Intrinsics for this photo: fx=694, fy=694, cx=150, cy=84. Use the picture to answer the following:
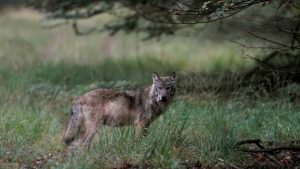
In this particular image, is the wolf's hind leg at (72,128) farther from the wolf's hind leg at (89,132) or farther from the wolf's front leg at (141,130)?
the wolf's front leg at (141,130)

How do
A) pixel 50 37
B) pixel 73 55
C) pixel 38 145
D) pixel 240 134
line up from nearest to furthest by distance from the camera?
pixel 38 145 → pixel 240 134 → pixel 73 55 → pixel 50 37

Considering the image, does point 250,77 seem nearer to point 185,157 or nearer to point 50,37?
point 185,157

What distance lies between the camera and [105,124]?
33.3 feet

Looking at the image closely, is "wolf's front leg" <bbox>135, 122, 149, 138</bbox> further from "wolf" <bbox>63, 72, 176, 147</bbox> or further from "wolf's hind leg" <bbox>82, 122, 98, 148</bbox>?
"wolf's hind leg" <bbox>82, 122, 98, 148</bbox>

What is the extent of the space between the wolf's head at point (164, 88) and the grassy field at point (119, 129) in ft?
0.80

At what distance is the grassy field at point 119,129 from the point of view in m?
8.37

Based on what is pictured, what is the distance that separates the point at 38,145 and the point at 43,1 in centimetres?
546

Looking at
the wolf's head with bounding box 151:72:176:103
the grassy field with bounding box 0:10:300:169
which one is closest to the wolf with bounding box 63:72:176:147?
the wolf's head with bounding box 151:72:176:103

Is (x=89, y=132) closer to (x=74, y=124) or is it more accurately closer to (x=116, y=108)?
(x=74, y=124)

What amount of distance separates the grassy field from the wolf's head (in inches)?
9.5

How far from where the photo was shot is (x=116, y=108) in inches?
403

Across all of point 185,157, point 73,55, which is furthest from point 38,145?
point 73,55

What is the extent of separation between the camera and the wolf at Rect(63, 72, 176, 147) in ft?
32.8

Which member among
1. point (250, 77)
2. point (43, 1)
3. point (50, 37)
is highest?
point (43, 1)
